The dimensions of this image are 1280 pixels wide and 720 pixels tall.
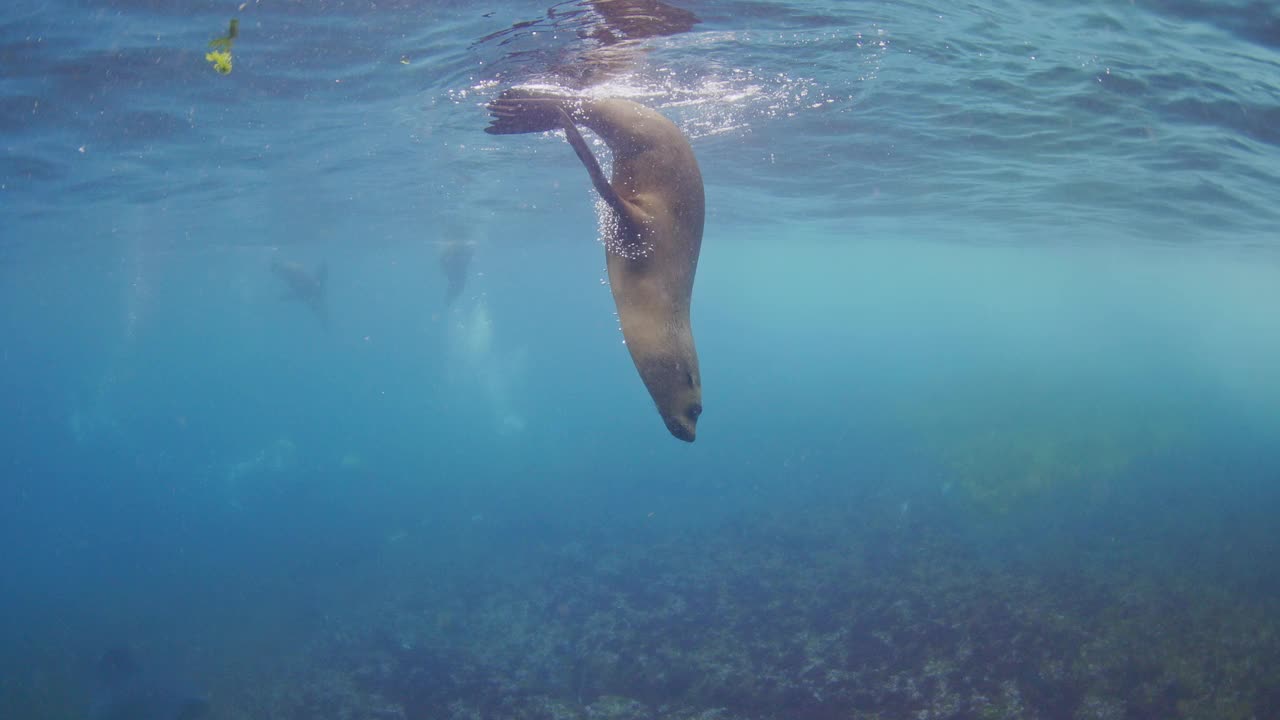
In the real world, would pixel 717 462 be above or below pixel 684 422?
below

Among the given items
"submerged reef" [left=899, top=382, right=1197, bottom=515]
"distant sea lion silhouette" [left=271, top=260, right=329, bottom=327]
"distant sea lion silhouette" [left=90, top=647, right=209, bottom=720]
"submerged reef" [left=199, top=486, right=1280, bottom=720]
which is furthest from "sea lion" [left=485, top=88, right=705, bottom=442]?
"distant sea lion silhouette" [left=271, top=260, right=329, bottom=327]

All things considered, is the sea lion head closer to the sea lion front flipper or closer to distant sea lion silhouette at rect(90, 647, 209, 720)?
the sea lion front flipper

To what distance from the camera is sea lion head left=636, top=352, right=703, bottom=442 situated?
8.29 feet

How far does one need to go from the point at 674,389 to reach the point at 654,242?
0.64 metres

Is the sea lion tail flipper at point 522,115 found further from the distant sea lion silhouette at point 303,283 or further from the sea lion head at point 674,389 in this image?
the distant sea lion silhouette at point 303,283

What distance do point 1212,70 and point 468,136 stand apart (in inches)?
570

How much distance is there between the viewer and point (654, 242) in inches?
107

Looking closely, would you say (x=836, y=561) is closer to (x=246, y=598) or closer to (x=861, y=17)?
(x=861, y=17)

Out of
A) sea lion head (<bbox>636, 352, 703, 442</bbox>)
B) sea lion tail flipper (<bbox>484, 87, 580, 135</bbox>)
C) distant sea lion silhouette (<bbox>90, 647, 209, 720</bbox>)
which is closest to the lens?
sea lion head (<bbox>636, 352, 703, 442</bbox>)

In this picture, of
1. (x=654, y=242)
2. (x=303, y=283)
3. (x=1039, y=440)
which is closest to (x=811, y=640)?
(x=654, y=242)

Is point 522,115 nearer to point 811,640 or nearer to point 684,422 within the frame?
point 684,422

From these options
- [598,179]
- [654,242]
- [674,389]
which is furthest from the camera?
[654,242]

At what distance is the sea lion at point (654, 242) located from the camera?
8.36ft

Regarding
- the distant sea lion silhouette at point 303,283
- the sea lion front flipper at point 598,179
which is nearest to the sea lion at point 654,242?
the sea lion front flipper at point 598,179
